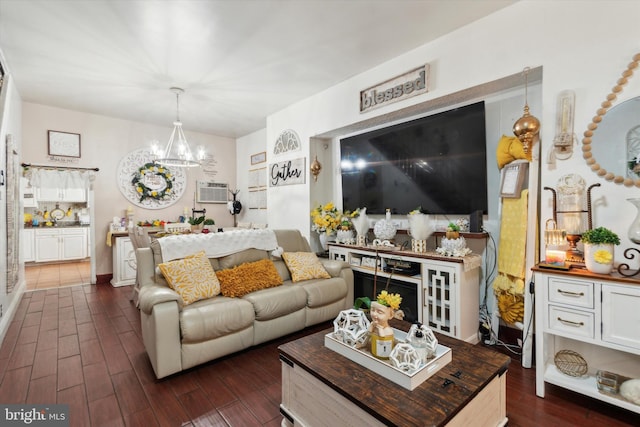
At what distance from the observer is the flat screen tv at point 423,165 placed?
8.54 feet

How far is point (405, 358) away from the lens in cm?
133

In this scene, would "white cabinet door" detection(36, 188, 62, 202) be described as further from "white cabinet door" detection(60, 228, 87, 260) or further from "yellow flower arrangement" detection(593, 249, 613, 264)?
"yellow flower arrangement" detection(593, 249, 613, 264)

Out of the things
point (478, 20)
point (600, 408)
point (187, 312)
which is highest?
point (478, 20)

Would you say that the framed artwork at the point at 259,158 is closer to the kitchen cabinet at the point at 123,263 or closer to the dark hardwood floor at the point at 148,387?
the kitchen cabinet at the point at 123,263

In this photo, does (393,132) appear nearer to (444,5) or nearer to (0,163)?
(444,5)

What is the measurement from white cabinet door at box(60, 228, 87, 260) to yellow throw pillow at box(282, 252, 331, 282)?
5913 mm

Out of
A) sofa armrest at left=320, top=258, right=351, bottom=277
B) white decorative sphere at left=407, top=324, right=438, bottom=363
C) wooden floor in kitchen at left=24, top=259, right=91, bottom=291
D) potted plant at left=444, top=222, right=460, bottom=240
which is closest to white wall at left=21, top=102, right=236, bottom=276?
wooden floor in kitchen at left=24, top=259, right=91, bottom=291

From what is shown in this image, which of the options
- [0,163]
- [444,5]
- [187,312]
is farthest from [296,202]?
[0,163]

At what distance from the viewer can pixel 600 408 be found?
5.68 ft

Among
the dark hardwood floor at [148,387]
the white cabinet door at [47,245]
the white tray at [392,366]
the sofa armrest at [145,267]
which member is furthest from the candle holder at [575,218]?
the white cabinet door at [47,245]

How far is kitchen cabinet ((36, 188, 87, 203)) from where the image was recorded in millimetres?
6016

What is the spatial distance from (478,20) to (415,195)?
153cm

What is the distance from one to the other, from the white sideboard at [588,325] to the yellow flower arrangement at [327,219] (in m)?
2.12

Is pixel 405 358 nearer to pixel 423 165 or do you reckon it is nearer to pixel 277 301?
pixel 277 301
